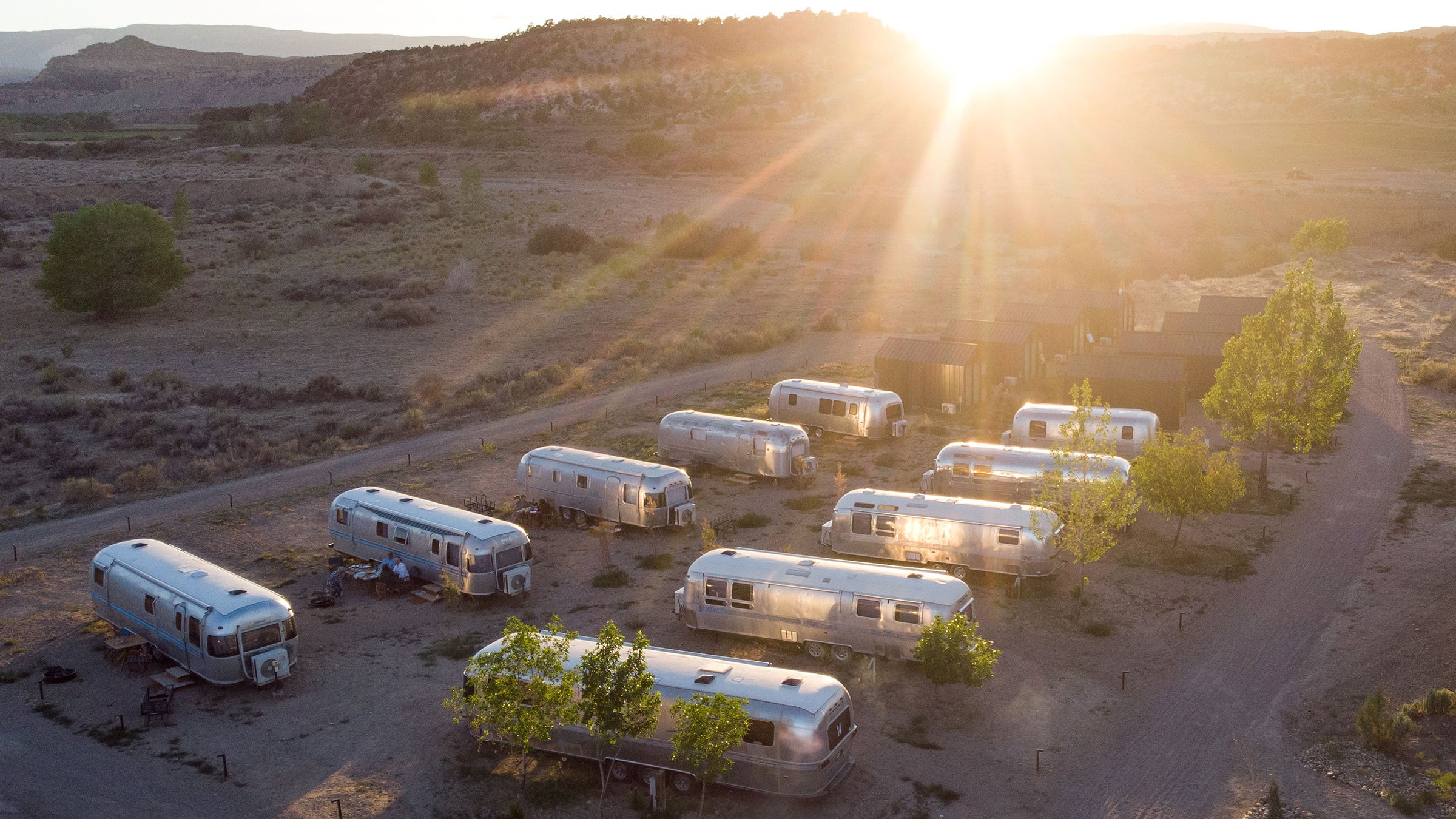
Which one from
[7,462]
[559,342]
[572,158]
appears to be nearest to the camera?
[7,462]

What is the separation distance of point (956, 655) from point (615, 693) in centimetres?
701

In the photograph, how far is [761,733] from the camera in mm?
16578

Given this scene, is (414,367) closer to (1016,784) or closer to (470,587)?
(470,587)

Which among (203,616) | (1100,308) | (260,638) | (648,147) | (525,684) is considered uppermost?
(648,147)

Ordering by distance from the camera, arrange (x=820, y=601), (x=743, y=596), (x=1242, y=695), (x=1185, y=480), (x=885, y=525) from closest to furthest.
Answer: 1. (x=1242, y=695)
2. (x=820, y=601)
3. (x=743, y=596)
4. (x=885, y=525)
5. (x=1185, y=480)

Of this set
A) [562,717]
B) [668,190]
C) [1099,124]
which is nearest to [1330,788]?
[562,717]

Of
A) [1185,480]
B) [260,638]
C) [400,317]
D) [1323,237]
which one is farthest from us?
[1323,237]

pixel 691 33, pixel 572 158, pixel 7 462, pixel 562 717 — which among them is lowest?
pixel 7 462

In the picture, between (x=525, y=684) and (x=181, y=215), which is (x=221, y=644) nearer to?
(x=525, y=684)

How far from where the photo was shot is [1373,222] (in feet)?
265

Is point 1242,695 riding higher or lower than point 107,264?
lower

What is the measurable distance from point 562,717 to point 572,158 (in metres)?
114

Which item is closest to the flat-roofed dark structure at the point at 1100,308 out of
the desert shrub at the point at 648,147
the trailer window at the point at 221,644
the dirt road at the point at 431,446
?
the dirt road at the point at 431,446

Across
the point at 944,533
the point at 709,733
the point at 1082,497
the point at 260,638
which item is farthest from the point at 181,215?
the point at 709,733
